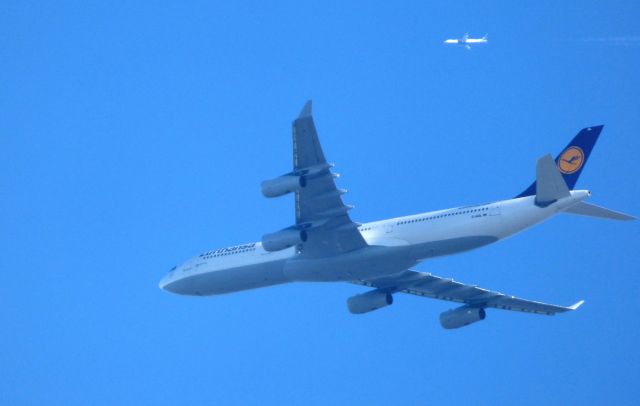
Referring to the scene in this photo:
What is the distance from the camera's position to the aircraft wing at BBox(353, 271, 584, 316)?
67.9 m

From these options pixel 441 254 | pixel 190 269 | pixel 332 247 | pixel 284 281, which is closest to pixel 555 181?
pixel 441 254

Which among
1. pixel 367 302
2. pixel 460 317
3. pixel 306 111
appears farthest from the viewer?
pixel 460 317

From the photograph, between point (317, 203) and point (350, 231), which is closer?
point (317, 203)

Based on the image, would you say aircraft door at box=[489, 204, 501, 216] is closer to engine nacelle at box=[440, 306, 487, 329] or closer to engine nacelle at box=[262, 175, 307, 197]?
engine nacelle at box=[262, 175, 307, 197]

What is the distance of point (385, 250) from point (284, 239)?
15.6 ft

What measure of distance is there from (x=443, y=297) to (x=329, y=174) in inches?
636

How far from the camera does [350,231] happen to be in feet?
197

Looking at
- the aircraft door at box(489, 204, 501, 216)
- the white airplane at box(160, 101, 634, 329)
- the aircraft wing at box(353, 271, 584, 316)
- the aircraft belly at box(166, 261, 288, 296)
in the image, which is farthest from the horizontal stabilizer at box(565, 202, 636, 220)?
the aircraft belly at box(166, 261, 288, 296)

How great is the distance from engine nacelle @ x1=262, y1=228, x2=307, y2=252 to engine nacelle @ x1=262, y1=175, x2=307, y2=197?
3513 millimetres

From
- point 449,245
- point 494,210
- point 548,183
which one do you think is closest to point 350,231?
point 449,245

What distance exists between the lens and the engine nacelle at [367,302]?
67438 millimetres

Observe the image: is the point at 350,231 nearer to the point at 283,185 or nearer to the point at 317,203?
the point at 317,203

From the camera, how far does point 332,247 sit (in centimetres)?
6059

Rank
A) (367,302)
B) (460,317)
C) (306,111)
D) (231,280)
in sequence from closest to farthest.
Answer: (306,111), (231,280), (367,302), (460,317)
